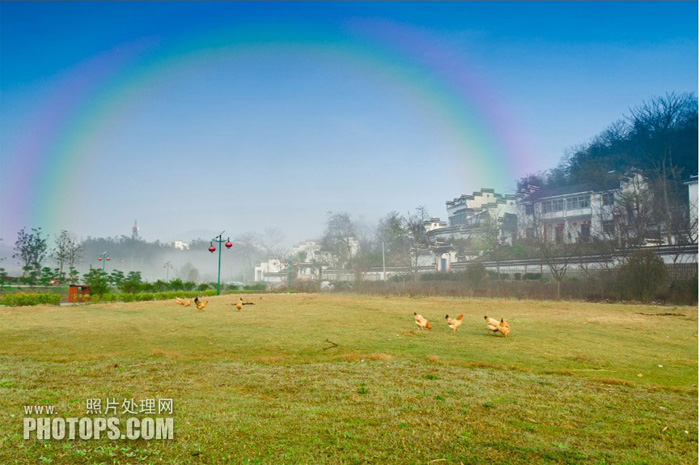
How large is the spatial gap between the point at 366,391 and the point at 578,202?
45.8 meters

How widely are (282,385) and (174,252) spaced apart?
9954 centimetres

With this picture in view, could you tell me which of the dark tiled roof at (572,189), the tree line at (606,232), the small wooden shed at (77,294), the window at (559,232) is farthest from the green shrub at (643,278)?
the small wooden shed at (77,294)

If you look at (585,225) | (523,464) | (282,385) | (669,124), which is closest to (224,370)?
(282,385)

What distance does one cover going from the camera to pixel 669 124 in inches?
1762

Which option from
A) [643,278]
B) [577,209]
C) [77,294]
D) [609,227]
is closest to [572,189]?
[577,209]

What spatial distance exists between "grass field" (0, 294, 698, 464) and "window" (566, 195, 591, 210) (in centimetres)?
3595

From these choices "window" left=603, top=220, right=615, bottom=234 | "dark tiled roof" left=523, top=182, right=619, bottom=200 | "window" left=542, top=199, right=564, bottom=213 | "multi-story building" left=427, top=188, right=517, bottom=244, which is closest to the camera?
"window" left=603, top=220, right=615, bottom=234

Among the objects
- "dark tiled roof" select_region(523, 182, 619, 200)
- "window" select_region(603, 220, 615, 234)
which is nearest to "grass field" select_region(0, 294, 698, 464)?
"window" select_region(603, 220, 615, 234)

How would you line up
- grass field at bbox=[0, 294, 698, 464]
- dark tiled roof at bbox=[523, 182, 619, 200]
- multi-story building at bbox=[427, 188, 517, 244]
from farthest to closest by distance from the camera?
1. multi-story building at bbox=[427, 188, 517, 244]
2. dark tiled roof at bbox=[523, 182, 619, 200]
3. grass field at bbox=[0, 294, 698, 464]

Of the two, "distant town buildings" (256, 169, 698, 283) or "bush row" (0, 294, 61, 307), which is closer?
"bush row" (0, 294, 61, 307)

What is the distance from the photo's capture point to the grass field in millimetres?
3670

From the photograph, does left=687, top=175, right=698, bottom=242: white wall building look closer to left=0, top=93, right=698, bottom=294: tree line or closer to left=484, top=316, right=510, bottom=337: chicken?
left=0, top=93, right=698, bottom=294: tree line

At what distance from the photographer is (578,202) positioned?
45.4 meters

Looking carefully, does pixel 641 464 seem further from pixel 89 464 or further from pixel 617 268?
pixel 617 268
